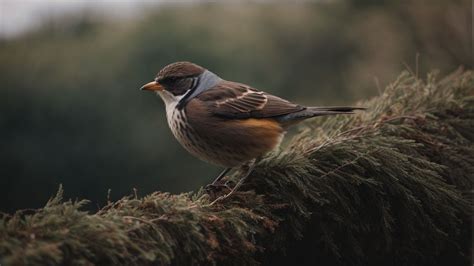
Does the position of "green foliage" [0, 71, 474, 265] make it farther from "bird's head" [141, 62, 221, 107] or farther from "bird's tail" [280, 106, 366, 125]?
"bird's head" [141, 62, 221, 107]

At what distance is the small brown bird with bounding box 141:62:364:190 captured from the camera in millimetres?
3822

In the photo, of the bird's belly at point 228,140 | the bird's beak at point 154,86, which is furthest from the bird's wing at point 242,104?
the bird's beak at point 154,86

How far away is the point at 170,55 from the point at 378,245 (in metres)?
7.78

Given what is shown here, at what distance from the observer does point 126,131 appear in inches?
414

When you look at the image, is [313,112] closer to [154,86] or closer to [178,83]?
[178,83]

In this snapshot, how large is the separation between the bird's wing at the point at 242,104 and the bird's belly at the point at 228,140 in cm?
10

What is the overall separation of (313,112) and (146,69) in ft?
23.7

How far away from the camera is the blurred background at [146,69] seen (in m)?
9.39

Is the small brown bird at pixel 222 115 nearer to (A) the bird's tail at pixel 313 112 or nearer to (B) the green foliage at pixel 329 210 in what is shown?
(A) the bird's tail at pixel 313 112

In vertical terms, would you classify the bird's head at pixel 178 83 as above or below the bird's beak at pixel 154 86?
above

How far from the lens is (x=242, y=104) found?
4.10m

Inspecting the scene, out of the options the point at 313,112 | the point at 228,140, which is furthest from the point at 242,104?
the point at 313,112

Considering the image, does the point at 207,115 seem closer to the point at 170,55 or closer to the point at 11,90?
the point at 170,55

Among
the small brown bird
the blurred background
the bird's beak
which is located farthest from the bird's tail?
the blurred background
